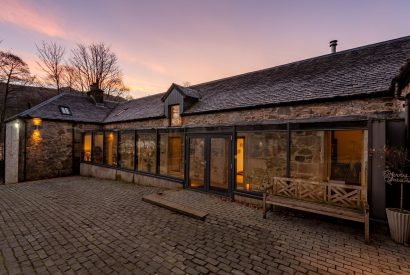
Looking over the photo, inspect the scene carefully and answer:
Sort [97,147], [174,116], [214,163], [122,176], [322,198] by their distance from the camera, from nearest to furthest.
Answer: [322,198] → [214,163] → [174,116] → [122,176] → [97,147]

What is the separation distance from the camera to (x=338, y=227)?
4.78 m

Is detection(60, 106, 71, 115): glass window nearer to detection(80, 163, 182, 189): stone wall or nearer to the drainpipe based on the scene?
detection(80, 163, 182, 189): stone wall

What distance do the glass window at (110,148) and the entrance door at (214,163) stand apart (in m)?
6.63

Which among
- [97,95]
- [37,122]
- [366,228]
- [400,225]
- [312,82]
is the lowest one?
[366,228]

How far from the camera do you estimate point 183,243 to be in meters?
4.00

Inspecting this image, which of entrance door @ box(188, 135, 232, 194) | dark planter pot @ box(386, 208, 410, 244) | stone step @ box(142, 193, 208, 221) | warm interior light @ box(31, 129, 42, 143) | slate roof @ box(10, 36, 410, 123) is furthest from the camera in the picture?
warm interior light @ box(31, 129, 42, 143)

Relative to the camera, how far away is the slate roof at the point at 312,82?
6000mm

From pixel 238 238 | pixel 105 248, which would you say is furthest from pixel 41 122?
pixel 238 238

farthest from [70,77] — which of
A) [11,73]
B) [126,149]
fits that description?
[126,149]

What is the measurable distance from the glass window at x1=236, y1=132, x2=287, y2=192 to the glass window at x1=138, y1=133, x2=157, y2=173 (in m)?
4.82

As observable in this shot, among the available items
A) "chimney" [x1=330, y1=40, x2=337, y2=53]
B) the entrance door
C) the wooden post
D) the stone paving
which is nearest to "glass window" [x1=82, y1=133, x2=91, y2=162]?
the stone paving

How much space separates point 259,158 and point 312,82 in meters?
3.70

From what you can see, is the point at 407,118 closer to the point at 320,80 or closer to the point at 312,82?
the point at 320,80

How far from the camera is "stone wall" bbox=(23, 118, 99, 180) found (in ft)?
41.1
